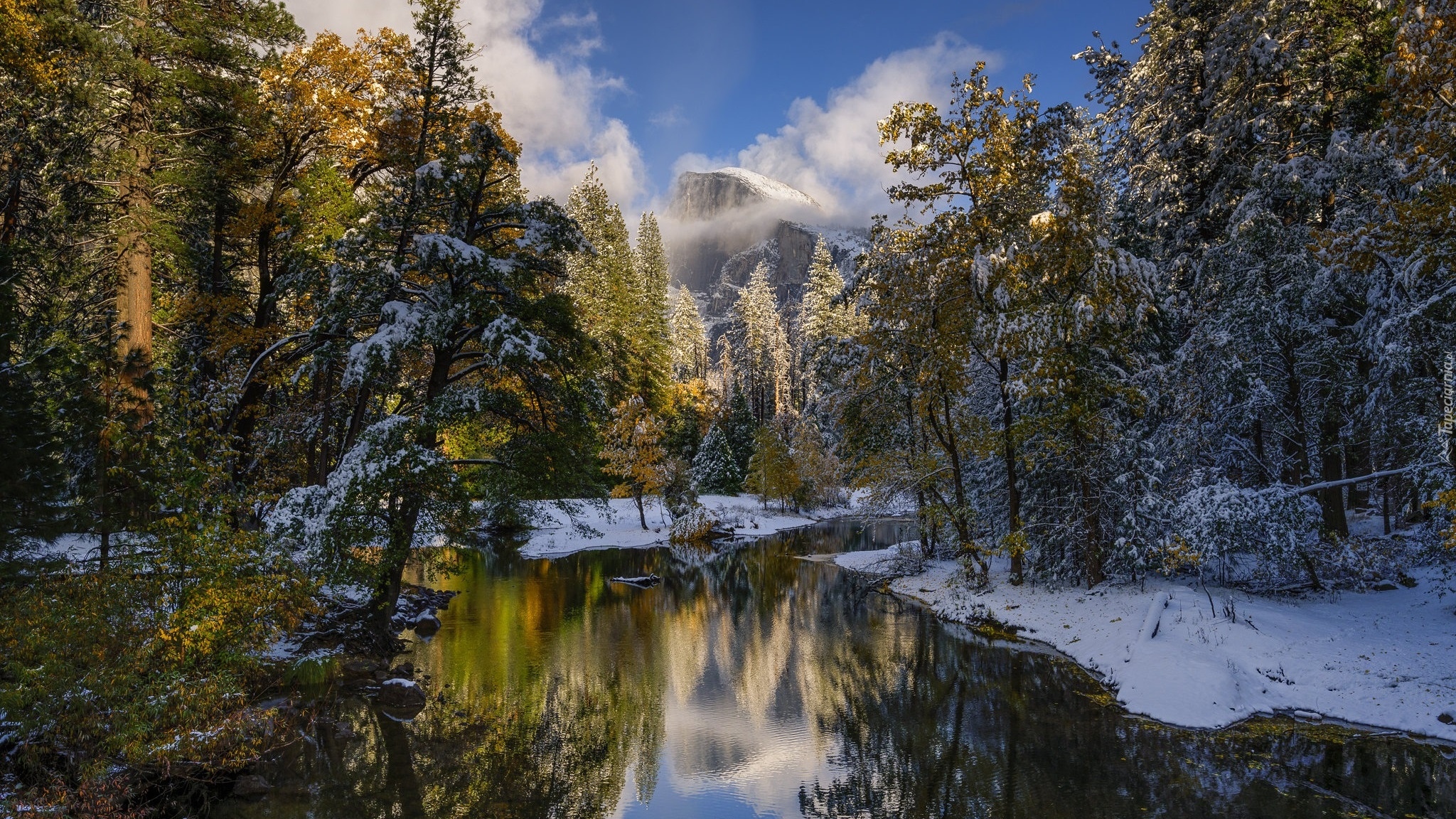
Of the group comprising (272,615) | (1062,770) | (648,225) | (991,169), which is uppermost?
(648,225)

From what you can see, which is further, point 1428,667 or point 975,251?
point 975,251

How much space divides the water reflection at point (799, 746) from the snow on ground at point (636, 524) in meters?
17.2

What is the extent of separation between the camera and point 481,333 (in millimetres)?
14227

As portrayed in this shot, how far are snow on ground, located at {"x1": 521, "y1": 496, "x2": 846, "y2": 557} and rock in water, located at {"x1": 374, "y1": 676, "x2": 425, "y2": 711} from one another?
18945 millimetres

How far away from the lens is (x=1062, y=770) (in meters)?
9.84

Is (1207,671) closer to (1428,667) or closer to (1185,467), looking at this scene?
(1428,667)

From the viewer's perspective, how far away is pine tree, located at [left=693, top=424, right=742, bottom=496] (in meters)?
54.1

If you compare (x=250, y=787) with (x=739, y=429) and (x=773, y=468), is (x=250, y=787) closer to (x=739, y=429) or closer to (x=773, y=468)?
(x=773, y=468)

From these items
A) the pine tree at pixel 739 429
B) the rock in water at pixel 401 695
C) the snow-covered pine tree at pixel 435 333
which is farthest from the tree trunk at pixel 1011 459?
the pine tree at pixel 739 429

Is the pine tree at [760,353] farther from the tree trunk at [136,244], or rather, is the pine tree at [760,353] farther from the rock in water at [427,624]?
the tree trunk at [136,244]

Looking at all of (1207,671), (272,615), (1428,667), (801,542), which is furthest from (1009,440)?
(801,542)

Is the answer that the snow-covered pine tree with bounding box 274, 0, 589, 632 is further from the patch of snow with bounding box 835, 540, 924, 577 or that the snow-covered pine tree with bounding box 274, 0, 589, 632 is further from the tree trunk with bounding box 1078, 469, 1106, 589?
the patch of snow with bounding box 835, 540, 924, 577

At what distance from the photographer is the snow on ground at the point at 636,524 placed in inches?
1506

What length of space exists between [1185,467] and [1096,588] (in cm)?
386
